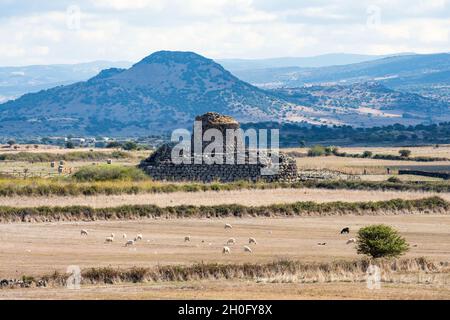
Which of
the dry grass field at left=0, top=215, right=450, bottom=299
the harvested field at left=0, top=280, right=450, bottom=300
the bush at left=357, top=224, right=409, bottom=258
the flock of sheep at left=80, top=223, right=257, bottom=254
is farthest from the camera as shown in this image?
the flock of sheep at left=80, top=223, right=257, bottom=254

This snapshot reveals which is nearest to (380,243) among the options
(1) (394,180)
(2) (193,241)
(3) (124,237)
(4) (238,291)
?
(2) (193,241)

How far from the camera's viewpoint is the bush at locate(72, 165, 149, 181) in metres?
60.4

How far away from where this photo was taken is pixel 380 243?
33.6m

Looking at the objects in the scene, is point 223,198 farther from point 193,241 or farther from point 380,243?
point 380,243

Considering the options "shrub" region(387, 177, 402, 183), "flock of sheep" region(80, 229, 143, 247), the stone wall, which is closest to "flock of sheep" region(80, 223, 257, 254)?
"flock of sheep" region(80, 229, 143, 247)

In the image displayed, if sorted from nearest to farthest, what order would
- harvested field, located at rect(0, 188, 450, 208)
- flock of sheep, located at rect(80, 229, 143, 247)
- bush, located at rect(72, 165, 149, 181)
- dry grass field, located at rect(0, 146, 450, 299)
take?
1. dry grass field, located at rect(0, 146, 450, 299)
2. flock of sheep, located at rect(80, 229, 143, 247)
3. harvested field, located at rect(0, 188, 450, 208)
4. bush, located at rect(72, 165, 149, 181)

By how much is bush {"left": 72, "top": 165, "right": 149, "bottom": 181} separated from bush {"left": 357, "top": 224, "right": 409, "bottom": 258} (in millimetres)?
26881

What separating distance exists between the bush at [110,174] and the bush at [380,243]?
26881 mm

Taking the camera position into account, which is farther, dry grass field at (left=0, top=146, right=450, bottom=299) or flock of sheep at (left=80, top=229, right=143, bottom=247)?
flock of sheep at (left=80, top=229, right=143, bottom=247)

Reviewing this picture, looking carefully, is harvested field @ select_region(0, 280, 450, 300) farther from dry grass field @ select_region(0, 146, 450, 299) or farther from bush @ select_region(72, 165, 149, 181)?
bush @ select_region(72, 165, 149, 181)

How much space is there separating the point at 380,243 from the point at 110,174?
29438 mm

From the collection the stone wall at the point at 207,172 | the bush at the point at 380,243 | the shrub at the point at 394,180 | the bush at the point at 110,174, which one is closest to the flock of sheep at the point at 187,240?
the bush at the point at 380,243

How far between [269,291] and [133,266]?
5737 millimetres
